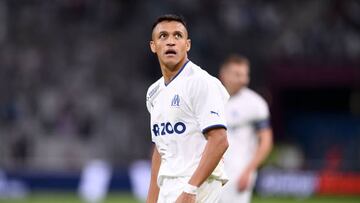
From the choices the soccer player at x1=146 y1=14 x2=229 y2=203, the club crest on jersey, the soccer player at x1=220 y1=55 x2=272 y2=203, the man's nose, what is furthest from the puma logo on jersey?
the soccer player at x1=220 y1=55 x2=272 y2=203

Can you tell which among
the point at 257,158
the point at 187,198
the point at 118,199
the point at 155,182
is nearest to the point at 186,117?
the point at 187,198

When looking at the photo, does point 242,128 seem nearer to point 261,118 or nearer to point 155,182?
point 261,118

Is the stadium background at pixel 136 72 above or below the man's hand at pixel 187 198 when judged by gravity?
above

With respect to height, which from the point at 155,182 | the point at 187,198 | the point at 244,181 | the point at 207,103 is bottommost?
the point at 187,198

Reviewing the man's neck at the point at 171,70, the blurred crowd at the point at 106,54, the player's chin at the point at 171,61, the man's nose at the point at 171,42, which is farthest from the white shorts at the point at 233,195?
the blurred crowd at the point at 106,54

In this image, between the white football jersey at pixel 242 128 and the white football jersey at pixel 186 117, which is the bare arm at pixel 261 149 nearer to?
the white football jersey at pixel 242 128

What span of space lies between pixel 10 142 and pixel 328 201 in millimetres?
7825

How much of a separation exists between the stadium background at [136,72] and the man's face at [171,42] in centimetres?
1542

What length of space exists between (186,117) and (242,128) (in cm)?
462

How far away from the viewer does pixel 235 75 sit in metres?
11.3

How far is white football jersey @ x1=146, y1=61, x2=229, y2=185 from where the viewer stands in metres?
6.70

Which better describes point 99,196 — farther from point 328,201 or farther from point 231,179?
point 231,179

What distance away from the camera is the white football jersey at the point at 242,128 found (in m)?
11.3

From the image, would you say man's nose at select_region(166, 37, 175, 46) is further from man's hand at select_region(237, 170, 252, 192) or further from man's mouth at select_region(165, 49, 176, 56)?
man's hand at select_region(237, 170, 252, 192)
